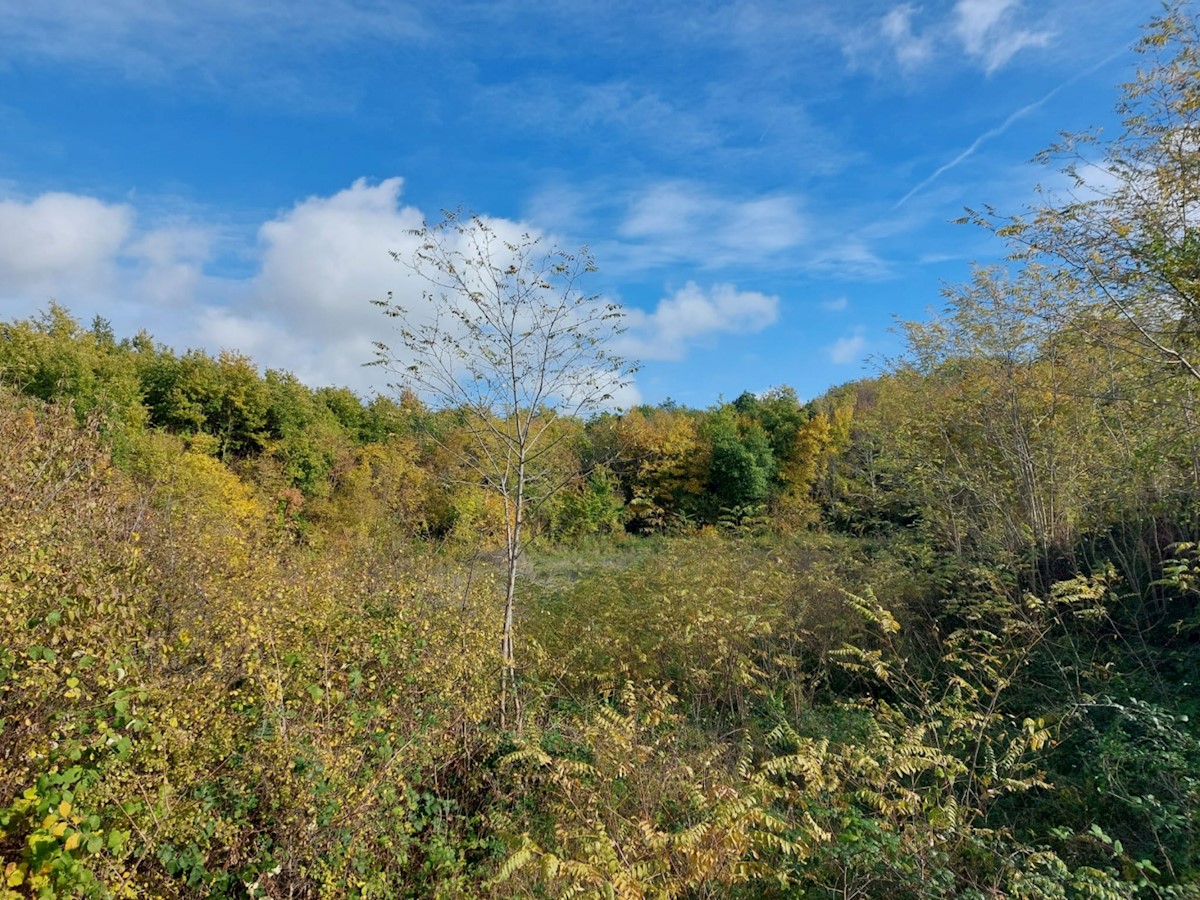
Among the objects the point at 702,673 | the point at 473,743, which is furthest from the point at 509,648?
the point at 702,673

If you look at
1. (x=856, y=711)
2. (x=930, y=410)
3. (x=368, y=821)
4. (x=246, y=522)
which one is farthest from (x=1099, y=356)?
(x=246, y=522)

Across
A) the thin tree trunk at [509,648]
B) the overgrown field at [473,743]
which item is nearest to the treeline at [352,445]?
the thin tree trunk at [509,648]

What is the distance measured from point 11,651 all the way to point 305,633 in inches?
56.6

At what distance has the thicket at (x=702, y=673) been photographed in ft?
8.75

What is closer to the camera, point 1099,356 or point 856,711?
point 856,711

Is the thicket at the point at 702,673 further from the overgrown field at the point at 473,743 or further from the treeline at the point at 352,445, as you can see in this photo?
the treeline at the point at 352,445

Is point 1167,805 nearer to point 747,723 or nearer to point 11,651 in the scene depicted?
point 747,723

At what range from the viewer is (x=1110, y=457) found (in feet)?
21.2

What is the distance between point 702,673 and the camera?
5.59 meters

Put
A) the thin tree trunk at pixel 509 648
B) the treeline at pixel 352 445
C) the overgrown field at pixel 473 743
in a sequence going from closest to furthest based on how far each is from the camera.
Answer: the overgrown field at pixel 473 743
the thin tree trunk at pixel 509 648
the treeline at pixel 352 445

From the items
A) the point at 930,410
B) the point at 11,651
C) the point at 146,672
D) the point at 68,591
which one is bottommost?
the point at 146,672

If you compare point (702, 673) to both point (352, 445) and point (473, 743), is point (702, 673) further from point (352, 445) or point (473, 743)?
point (352, 445)

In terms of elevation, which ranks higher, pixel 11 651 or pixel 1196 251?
pixel 1196 251

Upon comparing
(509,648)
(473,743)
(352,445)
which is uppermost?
(352,445)
